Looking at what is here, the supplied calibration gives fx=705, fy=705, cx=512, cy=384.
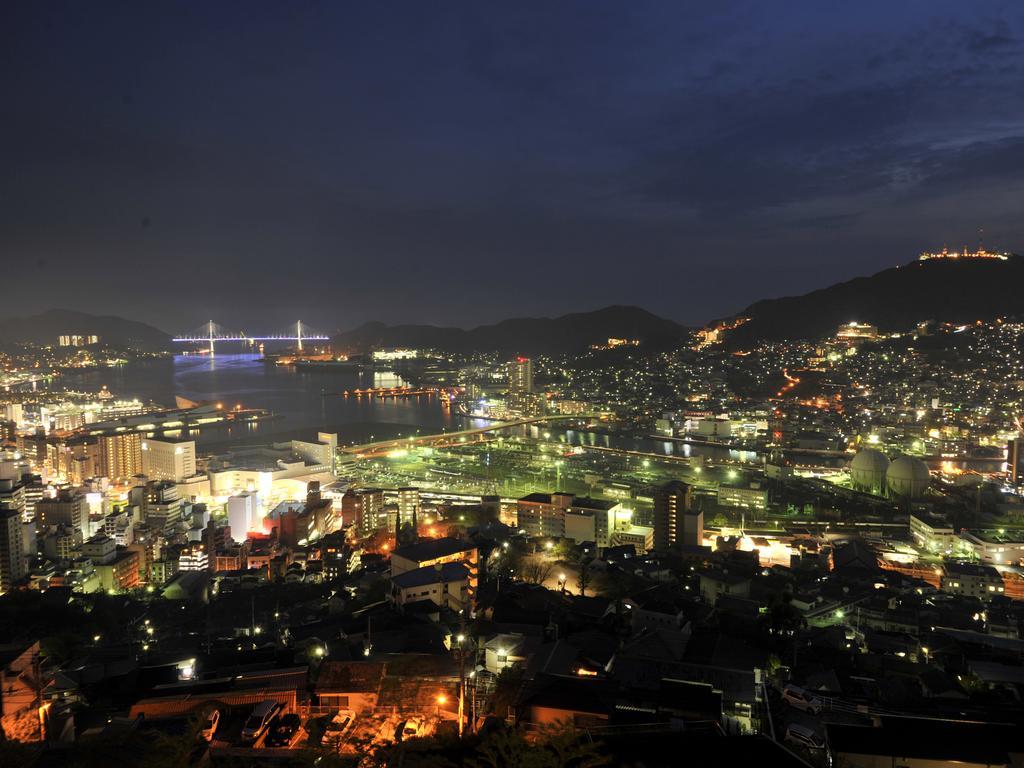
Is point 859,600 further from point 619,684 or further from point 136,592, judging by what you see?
point 136,592

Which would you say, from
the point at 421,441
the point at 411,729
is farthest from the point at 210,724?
the point at 421,441

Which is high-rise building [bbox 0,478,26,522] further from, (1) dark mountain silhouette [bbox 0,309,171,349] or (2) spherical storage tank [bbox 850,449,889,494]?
(1) dark mountain silhouette [bbox 0,309,171,349]

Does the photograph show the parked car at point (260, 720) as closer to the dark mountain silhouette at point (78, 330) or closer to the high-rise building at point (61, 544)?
the high-rise building at point (61, 544)

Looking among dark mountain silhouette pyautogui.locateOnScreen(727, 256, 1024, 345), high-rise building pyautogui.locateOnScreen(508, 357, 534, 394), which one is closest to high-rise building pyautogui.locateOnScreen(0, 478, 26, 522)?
high-rise building pyautogui.locateOnScreen(508, 357, 534, 394)

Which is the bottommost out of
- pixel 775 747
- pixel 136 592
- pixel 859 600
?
pixel 136 592

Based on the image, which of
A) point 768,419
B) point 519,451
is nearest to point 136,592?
point 519,451

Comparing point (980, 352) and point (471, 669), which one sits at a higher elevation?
point (980, 352)
